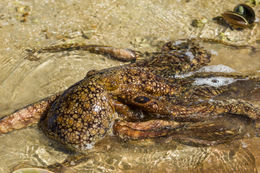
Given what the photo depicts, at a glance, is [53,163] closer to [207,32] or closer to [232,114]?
[232,114]

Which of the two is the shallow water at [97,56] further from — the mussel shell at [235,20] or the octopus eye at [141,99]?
the octopus eye at [141,99]

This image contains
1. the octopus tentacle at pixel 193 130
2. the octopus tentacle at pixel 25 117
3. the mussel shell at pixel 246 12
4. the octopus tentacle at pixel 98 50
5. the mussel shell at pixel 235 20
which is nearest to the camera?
the octopus tentacle at pixel 193 130

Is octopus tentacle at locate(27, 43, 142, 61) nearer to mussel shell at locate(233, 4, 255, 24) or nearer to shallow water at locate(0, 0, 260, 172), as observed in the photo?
shallow water at locate(0, 0, 260, 172)

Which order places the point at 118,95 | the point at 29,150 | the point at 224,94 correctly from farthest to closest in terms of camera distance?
the point at 224,94
the point at 29,150
the point at 118,95

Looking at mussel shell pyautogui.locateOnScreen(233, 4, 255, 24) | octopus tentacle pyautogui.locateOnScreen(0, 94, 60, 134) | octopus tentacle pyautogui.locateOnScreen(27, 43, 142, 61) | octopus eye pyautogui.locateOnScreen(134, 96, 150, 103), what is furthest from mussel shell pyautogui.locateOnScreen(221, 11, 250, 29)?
octopus tentacle pyautogui.locateOnScreen(0, 94, 60, 134)

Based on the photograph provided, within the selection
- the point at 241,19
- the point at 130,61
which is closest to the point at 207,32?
the point at 241,19

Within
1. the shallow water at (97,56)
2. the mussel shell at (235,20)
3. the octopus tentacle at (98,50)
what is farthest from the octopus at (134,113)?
the mussel shell at (235,20)
